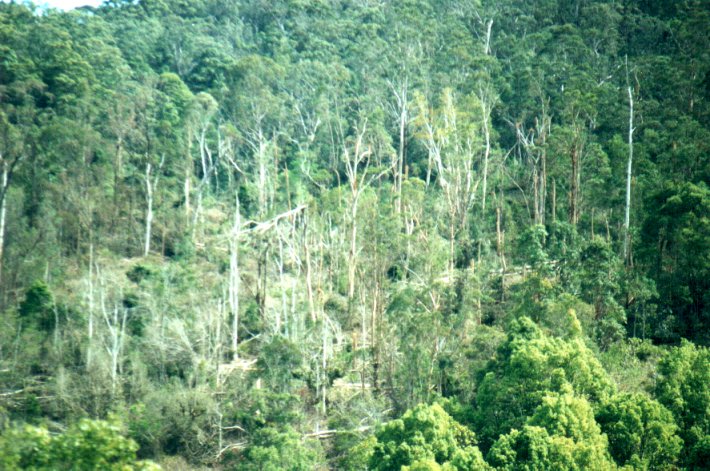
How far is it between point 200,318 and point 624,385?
45.7 feet

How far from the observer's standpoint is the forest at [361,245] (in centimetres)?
2114

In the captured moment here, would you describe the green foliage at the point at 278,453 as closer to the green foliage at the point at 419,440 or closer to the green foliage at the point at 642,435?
the green foliage at the point at 419,440

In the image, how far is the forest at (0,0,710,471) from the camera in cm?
2114

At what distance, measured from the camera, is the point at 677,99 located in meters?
41.3

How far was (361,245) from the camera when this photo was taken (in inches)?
1367

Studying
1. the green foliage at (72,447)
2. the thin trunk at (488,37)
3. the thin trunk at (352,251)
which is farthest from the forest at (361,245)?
the thin trunk at (352,251)

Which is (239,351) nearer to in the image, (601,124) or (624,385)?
(624,385)

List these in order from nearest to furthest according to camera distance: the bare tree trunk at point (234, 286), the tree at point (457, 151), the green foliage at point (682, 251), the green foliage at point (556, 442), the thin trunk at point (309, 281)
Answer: the green foliage at point (556, 442) < the green foliage at point (682, 251) < the bare tree trunk at point (234, 286) < the thin trunk at point (309, 281) < the tree at point (457, 151)

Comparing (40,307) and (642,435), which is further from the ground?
(40,307)

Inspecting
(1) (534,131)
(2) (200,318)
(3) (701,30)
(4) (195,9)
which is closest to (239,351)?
(2) (200,318)

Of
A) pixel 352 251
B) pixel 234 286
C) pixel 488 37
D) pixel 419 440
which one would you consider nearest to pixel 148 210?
pixel 234 286

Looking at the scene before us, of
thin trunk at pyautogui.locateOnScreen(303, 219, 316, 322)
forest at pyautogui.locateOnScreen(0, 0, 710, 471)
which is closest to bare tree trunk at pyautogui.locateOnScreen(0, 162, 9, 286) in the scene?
forest at pyautogui.locateOnScreen(0, 0, 710, 471)

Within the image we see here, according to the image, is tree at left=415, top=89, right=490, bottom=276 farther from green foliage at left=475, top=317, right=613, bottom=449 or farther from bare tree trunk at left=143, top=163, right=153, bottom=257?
bare tree trunk at left=143, top=163, right=153, bottom=257

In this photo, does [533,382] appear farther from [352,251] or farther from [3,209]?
[3,209]
